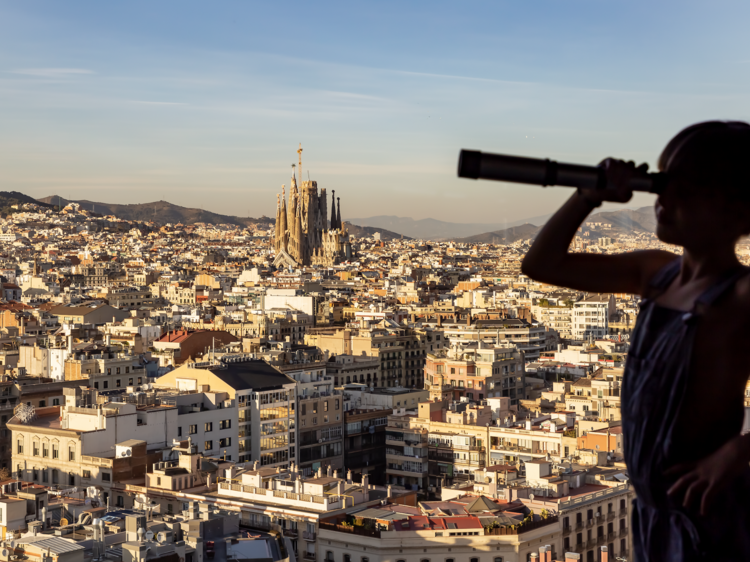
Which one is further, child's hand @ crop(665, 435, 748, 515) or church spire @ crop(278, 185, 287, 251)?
church spire @ crop(278, 185, 287, 251)

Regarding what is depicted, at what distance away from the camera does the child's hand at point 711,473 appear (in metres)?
2.48

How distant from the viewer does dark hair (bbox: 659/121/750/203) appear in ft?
8.36

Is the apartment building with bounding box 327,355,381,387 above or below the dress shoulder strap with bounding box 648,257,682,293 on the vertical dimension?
below

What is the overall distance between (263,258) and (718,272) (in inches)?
6594

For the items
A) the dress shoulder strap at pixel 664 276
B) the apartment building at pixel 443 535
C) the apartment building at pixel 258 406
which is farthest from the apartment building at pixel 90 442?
the dress shoulder strap at pixel 664 276

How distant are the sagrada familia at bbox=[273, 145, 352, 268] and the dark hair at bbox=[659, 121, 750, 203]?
482 feet

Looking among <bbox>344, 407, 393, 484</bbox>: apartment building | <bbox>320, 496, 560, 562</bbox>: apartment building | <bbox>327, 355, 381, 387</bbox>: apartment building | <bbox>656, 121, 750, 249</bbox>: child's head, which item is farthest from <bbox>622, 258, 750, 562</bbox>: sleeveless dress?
<bbox>327, 355, 381, 387</bbox>: apartment building

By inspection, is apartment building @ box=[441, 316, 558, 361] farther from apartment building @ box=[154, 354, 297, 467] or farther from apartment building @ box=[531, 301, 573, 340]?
apartment building @ box=[154, 354, 297, 467]

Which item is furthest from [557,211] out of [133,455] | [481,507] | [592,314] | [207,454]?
[592,314]

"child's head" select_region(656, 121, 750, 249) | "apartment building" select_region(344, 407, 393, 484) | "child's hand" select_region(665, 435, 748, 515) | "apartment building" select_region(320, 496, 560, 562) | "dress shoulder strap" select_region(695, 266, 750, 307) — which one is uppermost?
"child's head" select_region(656, 121, 750, 249)

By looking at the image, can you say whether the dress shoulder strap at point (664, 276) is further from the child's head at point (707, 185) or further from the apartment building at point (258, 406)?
the apartment building at point (258, 406)

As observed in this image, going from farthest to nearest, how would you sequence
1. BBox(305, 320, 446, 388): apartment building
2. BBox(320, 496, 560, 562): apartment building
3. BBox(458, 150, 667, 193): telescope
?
BBox(305, 320, 446, 388): apartment building < BBox(320, 496, 560, 562): apartment building < BBox(458, 150, 667, 193): telescope

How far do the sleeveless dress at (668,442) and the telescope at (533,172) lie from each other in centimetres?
31

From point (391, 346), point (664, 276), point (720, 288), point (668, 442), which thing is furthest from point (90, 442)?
point (720, 288)
